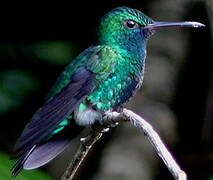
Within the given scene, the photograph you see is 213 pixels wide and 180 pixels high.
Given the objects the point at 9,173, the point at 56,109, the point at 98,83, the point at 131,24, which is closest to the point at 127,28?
the point at 131,24

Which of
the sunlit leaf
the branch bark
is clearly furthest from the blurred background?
the branch bark

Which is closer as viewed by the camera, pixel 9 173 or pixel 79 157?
pixel 79 157

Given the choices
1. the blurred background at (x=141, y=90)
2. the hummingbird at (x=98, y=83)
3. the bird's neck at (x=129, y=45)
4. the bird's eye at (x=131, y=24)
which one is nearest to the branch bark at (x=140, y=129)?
the hummingbird at (x=98, y=83)

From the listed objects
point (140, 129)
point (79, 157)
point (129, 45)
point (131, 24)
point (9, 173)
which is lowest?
point (9, 173)

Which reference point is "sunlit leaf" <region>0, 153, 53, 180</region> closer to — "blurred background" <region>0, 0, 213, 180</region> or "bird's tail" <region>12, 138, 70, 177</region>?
"bird's tail" <region>12, 138, 70, 177</region>

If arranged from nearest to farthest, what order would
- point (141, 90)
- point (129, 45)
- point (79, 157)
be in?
point (79, 157) → point (129, 45) → point (141, 90)

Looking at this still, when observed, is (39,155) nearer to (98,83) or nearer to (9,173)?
(9,173)

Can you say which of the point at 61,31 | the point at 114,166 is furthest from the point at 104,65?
the point at 61,31

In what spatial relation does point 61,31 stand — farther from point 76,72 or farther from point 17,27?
point 76,72

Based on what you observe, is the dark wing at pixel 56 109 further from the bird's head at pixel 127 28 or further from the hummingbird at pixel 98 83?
the bird's head at pixel 127 28
